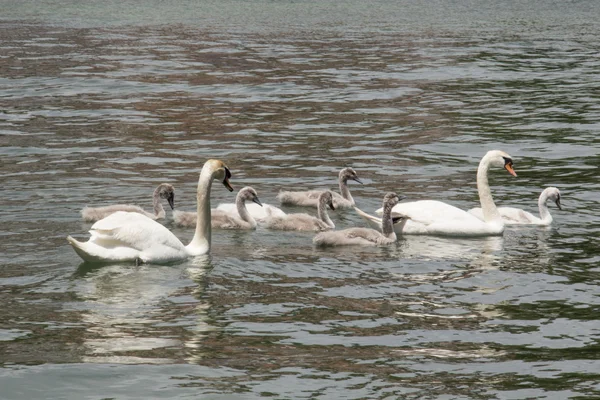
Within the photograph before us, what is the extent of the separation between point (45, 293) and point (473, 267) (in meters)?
4.54

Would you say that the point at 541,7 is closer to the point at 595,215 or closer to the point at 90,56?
the point at 90,56

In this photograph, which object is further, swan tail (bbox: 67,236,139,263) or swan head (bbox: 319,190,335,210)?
swan head (bbox: 319,190,335,210)

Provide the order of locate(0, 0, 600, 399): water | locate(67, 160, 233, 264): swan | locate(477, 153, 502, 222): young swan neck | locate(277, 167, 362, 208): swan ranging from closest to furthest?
locate(0, 0, 600, 399): water → locate(67, 160, 233, 264): swan → locate(477, 153, 502, 222): young swan neck → locate(277, 167, 362, 208): swan

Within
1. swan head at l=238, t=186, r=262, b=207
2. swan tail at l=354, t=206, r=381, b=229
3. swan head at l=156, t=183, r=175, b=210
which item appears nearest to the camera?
swan tail at l=354, t=206, r=381, b=229

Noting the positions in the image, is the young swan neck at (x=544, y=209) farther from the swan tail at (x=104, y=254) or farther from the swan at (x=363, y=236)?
the swan tail at (x=104, y=254)

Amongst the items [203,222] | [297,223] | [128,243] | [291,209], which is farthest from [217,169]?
[291,209]

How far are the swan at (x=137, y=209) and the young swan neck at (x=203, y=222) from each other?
5.71 feet

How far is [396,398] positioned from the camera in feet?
29.0

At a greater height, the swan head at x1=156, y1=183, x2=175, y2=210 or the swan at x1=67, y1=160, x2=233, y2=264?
the swan head at x1=156, y1=183, x2=175, y2=210

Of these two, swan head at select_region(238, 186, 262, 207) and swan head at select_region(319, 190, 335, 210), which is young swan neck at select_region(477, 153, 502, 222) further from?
swan head at select_region(238, 186, 262, 207)

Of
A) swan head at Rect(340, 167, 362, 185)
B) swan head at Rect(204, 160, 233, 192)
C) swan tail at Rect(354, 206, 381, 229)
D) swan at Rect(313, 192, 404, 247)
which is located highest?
swan head at Rect(204, 160, 233, 192)

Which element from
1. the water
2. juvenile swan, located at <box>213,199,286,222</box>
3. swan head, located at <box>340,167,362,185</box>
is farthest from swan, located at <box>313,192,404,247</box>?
swan head, located at <box>340,167,362,185</box>

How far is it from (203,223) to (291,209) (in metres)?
3.09

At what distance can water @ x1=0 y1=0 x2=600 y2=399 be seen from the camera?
374 inches
